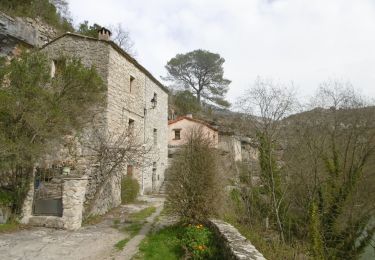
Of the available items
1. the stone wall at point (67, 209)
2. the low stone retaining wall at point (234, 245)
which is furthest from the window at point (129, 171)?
the low stone retaining wall at point (234, 245)

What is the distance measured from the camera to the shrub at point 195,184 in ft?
27.8

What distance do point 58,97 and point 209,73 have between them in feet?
93.2

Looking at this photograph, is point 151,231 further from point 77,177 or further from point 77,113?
point 77,113

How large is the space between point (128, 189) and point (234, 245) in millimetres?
9561

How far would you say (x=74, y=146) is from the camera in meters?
12.2

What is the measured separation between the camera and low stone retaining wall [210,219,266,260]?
201 inches

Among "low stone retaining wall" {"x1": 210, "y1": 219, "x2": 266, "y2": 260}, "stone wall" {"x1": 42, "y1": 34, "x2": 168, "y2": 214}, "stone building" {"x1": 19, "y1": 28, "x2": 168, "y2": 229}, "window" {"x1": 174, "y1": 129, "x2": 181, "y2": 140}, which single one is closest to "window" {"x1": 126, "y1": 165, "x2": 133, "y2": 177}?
"stone building" {"x1": 19, "y1": 28, "x2": 168, "y2": 229}

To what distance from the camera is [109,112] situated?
13117mm

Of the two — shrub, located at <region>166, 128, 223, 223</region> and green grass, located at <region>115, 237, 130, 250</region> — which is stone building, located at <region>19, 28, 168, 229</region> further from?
shrub, located at <region>166, 128, 223, 223</region>

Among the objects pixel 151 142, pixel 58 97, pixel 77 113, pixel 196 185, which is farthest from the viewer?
pixel 151 142

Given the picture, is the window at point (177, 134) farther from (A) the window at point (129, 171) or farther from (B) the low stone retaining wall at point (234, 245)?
(B) the low stone retaining wall at point (234, 245)

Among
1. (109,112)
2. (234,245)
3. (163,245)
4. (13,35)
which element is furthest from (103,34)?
(234,245)

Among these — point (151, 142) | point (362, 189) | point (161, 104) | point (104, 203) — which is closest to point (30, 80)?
point (104, 203)

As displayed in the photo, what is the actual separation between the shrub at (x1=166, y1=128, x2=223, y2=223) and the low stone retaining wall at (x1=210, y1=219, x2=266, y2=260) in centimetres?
101
